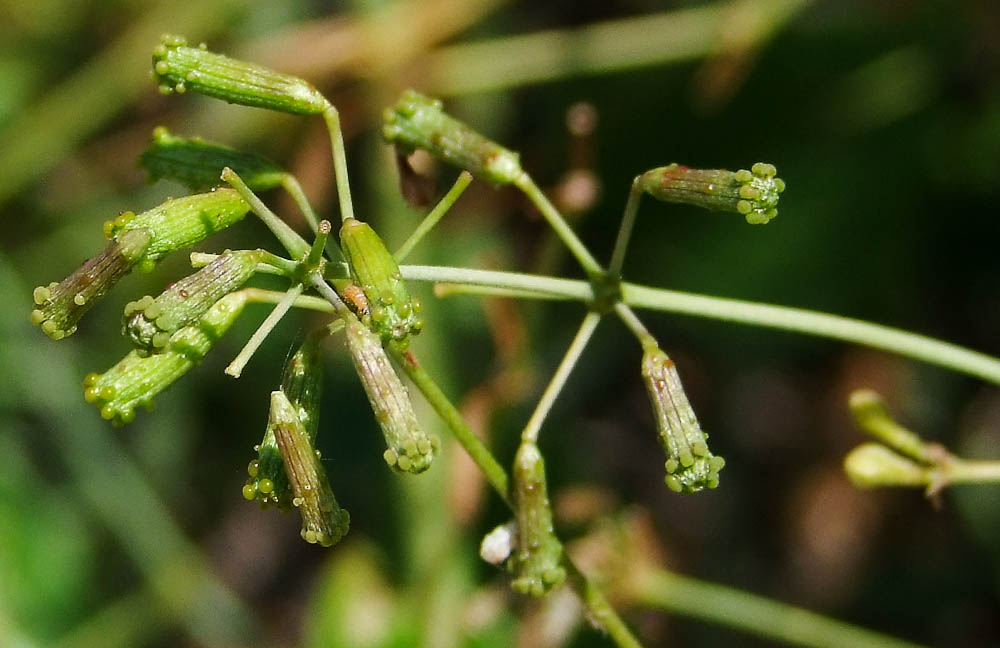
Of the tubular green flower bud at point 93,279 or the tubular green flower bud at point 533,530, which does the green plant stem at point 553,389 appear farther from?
the tubular green flower bud at point 93,279

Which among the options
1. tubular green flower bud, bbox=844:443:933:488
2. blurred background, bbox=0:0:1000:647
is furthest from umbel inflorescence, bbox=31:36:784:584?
blurred background, bbox=0:0:1000:647

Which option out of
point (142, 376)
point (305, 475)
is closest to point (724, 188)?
point (305, 475)

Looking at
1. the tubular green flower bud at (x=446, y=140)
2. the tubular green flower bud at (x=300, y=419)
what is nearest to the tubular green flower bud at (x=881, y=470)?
the tubular green flower bud at (x=446, y=140)

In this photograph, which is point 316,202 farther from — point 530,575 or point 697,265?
point 530,575

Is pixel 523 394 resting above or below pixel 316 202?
below

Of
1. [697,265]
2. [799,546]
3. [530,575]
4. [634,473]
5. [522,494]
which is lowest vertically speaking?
[799,546]

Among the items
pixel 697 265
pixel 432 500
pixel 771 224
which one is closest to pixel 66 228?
pixel 432 500

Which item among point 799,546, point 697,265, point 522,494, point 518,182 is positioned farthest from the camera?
point 799,546
